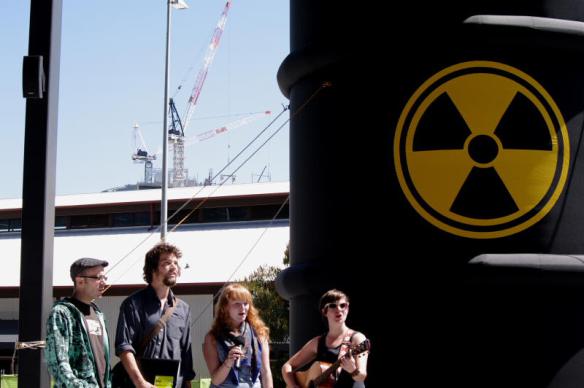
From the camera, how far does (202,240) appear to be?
35250 mm

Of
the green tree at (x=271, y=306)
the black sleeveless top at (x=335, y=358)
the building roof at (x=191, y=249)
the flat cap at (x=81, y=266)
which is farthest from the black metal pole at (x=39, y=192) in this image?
the building roof at (x=191, y=249)

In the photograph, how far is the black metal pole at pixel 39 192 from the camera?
531 cm

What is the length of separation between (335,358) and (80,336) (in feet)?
4.43

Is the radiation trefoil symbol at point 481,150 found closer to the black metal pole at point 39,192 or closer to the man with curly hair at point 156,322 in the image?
the man with curly hair at point 156,322

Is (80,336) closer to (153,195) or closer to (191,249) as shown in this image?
(191,249)

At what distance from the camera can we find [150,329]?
5387 mm

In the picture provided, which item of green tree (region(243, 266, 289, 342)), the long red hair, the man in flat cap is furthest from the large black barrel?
green tree (region(243, 266, 289, 342))

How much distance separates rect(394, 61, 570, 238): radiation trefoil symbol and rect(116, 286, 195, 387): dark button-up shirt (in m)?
1.57

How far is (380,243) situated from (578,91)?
1.31 meters

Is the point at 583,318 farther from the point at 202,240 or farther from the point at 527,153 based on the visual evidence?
the point at 202,240

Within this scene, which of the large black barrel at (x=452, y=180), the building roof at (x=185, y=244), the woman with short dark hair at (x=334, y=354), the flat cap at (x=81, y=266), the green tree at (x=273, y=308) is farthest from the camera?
the building roof at (x=185, y=244)

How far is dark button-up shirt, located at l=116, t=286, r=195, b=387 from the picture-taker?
5375 millimetres

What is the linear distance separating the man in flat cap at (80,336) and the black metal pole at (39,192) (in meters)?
0.31

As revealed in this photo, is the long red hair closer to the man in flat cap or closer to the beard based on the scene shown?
the beard
